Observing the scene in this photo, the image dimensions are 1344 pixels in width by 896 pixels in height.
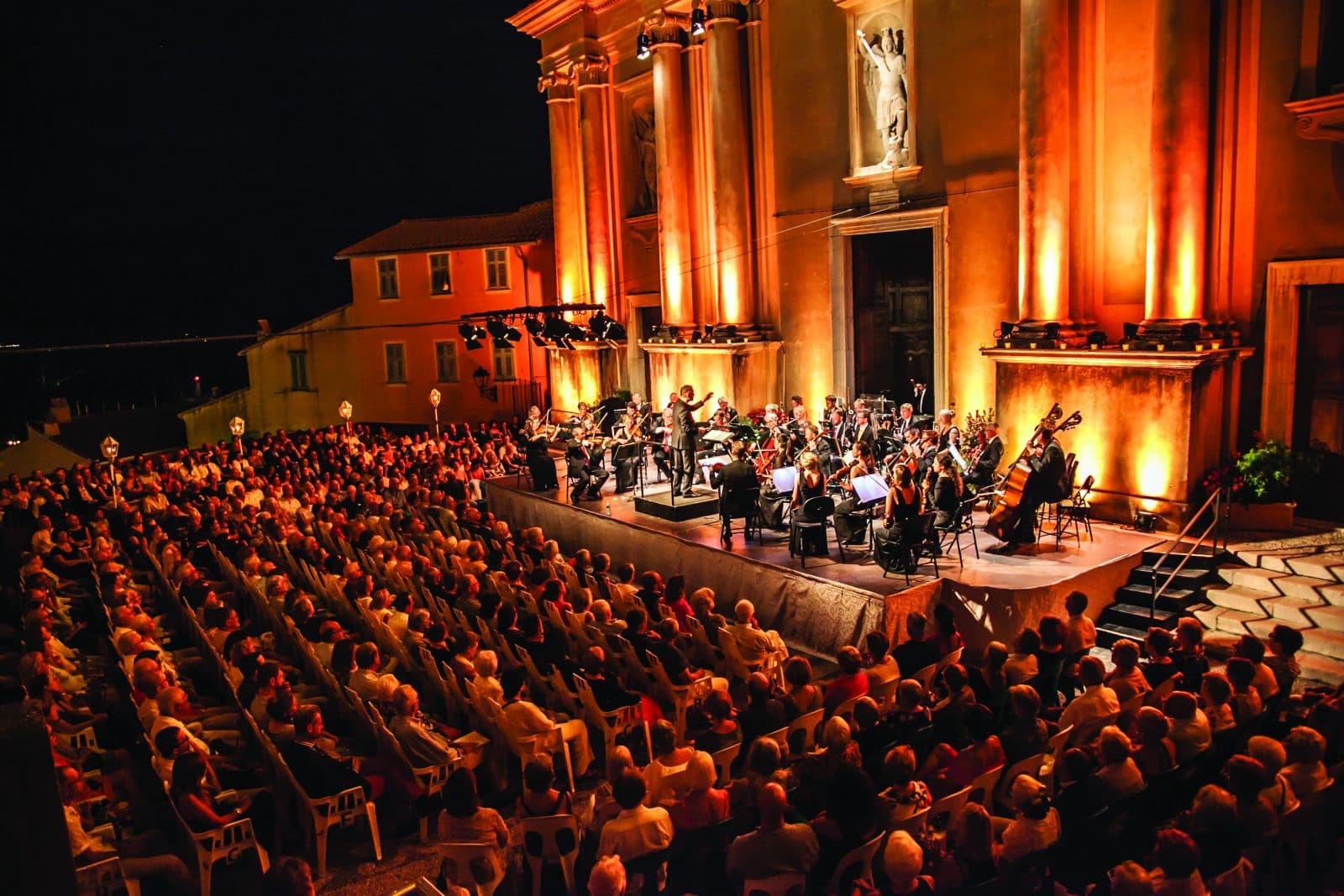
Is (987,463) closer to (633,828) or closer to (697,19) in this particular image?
(633,828)

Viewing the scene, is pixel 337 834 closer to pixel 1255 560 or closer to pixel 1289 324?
pixel 1255 560

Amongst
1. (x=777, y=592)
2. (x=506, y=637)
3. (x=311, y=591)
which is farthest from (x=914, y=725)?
(x=311, y=591)

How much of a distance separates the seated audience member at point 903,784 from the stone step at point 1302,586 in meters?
6.70

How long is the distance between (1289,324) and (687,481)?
821 cm

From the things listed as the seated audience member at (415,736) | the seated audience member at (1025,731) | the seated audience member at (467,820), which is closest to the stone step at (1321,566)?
the seated audience member at (1025,731)

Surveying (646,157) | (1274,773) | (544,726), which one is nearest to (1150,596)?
(1274,773)

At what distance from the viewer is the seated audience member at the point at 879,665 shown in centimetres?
710

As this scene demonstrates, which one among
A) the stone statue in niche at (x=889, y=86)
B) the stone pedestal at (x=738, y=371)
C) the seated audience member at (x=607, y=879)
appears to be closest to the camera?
the seated audience member at (x=607, y=879)

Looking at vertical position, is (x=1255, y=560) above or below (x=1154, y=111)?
below

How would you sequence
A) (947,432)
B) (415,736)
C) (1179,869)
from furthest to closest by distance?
(947,432), (415,736), (1179,869)

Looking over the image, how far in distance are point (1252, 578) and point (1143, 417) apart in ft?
9.00

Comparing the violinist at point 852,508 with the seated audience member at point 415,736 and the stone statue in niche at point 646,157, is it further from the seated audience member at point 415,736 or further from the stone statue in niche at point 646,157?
the stone statue in niche at point 646,157

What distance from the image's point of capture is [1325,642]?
349 inches

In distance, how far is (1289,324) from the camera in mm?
11891
